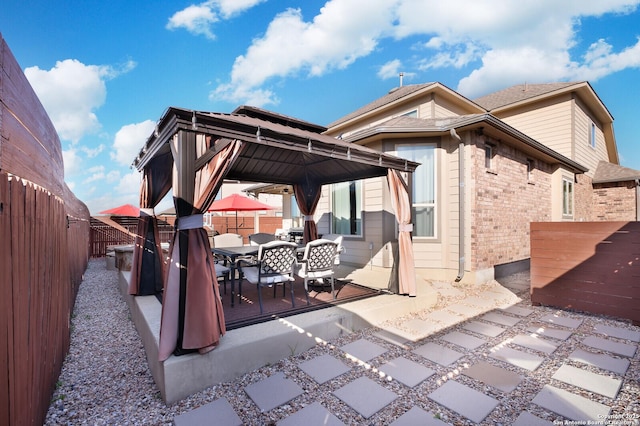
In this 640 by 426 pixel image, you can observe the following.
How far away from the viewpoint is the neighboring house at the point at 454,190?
243 inches

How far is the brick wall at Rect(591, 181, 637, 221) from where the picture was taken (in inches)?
452

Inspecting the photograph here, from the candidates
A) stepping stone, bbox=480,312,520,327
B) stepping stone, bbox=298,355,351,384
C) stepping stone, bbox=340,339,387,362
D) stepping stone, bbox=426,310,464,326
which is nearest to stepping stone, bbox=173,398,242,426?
stepping stone, bbox=298,355,351,384

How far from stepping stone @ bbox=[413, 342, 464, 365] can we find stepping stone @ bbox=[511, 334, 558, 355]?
98 centimetres

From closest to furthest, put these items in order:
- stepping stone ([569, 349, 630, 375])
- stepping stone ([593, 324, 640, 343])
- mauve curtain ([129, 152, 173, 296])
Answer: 1. stepping stone ([569, 349, 630, 375])
2. stepping stone ([593, 324, 640, 343])
3. mauve curtain ([129, 152, 173, 296])

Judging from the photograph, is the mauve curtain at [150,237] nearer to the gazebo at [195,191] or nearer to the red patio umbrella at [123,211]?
the gazebo at [195,191]

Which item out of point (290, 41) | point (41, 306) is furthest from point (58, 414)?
point (290, 41)

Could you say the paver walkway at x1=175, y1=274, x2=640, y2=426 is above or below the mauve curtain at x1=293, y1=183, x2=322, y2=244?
below

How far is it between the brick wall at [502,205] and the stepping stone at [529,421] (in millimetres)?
4261

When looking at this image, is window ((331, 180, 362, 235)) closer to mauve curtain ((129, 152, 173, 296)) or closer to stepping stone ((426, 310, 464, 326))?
stepping stone ((426, 310, 464, 326))

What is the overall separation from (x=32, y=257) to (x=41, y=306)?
19.0 inches

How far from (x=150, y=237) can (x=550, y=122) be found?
14.2m

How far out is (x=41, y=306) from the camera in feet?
7.16

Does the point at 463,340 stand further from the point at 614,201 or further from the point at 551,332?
the point at 614,201

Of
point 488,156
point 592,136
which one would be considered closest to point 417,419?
point 488,156
